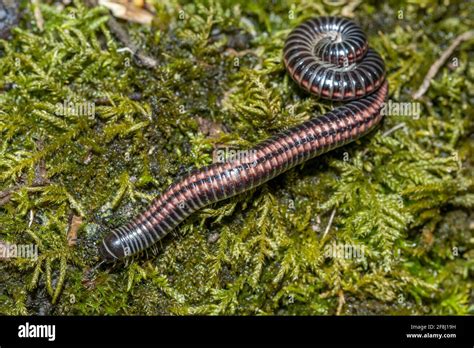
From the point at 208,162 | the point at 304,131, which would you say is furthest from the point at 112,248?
the point at 304,131

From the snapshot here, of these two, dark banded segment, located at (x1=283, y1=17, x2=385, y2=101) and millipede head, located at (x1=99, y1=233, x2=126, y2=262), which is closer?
millipede head, located at (x1=99, y1=233, x2=126, y2=262)

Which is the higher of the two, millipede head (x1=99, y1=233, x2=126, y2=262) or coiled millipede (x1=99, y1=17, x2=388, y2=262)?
coiled millipede (x1=99, y1=17, x2=388, y2=262)

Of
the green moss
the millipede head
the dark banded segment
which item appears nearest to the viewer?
the millipede head

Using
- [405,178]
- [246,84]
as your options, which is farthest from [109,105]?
[405,178]

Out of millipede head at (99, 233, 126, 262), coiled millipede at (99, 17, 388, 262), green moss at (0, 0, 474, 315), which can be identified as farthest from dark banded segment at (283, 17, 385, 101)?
millipede head at (99, 233, 126, 262)

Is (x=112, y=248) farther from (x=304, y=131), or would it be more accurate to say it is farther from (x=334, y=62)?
(x=334, y=62)

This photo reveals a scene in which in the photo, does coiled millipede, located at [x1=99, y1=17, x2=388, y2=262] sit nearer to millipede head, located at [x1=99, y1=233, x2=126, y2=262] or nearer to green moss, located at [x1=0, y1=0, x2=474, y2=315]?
millipede head, located at [x1=99, y1=233, x2=126, y2=262]

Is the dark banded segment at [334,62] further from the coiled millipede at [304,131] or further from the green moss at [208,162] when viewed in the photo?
the green moss at [208,162]
